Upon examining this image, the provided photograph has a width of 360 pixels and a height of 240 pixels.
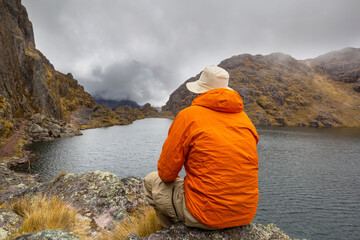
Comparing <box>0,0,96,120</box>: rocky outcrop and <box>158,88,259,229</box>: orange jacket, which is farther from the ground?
<box>0,0,96,120</box>: rocky outcrop

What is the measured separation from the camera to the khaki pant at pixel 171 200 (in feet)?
9.96

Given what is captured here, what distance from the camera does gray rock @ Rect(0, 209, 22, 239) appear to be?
3.76 metres

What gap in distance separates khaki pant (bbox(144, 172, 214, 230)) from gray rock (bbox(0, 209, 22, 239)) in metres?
3.08

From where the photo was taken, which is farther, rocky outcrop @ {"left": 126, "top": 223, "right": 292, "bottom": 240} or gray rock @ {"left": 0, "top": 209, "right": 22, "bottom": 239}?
gray rock @ {"left": 0, "top": 209, "right": 22, "bottom": 239}

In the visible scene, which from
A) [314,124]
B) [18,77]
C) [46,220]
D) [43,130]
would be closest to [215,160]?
[46,220]

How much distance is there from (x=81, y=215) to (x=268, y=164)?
104ft

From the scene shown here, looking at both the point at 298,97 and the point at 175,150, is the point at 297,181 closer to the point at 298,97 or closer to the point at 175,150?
the point at 175,150

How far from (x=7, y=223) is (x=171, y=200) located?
13.0ft

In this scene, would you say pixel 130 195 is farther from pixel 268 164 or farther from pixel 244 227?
pixel 268 164

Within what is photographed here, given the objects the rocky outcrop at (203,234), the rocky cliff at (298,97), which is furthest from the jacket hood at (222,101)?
the rocky cliff at (298,97)

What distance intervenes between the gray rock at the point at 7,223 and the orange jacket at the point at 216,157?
3.82 m

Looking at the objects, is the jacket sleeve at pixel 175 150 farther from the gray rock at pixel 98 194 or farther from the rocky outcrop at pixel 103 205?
the gray rock at pixel 98 194

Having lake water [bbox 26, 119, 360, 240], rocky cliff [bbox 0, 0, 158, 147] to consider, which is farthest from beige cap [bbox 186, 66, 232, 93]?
rocky cliff [bbox 0, 0, 158, 147]

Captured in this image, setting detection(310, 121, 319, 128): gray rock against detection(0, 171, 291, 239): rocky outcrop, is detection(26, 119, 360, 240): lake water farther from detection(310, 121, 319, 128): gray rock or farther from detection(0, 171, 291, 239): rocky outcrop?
detection(310, 121, 319, 128): gray rock
